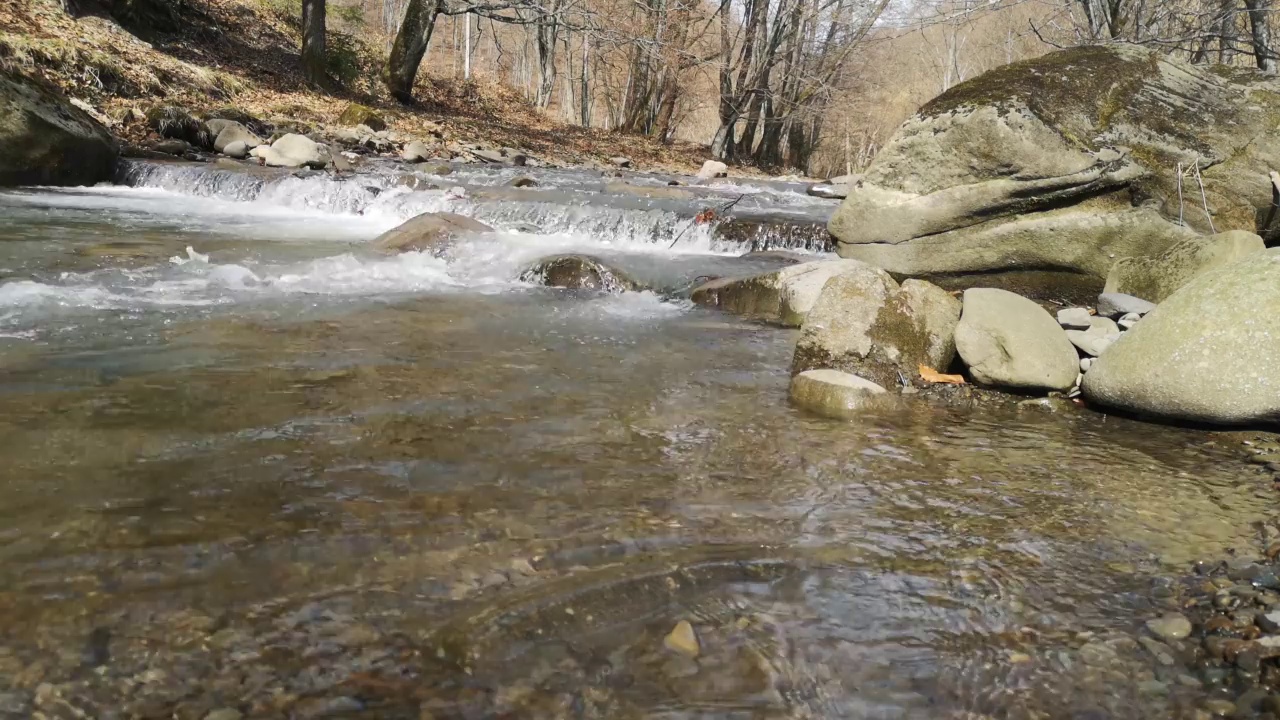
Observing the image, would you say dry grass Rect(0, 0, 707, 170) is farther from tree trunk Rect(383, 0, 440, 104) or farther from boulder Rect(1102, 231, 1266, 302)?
boulder Rect(1102, 231, 1266, 302)

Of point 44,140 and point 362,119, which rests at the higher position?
point 362,119

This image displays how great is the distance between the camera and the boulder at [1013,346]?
15.0ft

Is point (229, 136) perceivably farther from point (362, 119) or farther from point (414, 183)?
point (414, 183)

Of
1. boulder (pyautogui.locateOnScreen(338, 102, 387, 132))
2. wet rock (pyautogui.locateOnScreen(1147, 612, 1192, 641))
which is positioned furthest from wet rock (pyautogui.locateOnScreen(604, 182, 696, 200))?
wet rock (pyautogui.locateOnScreen(1147, 612, 1192, 641))

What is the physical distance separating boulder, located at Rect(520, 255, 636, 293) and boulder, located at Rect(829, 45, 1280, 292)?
2.51 meters

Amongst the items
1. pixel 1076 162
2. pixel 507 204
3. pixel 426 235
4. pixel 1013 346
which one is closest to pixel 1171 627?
pixel 1013 346

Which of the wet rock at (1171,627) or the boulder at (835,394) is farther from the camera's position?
the boulder at (835,394)

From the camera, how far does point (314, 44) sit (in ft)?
65.7

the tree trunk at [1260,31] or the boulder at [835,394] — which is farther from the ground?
the tree trunk at [1260,31]

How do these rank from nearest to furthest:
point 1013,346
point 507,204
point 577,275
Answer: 1. point 1013,346
2. point 577,275
3. point 507,204

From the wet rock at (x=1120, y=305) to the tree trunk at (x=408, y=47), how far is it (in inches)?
764

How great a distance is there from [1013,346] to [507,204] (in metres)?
7.46

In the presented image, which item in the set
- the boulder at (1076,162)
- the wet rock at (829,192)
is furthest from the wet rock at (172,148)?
the boulder at (1076,162)

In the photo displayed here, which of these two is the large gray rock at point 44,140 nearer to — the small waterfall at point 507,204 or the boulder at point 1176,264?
the small waterfall at point 507,204
